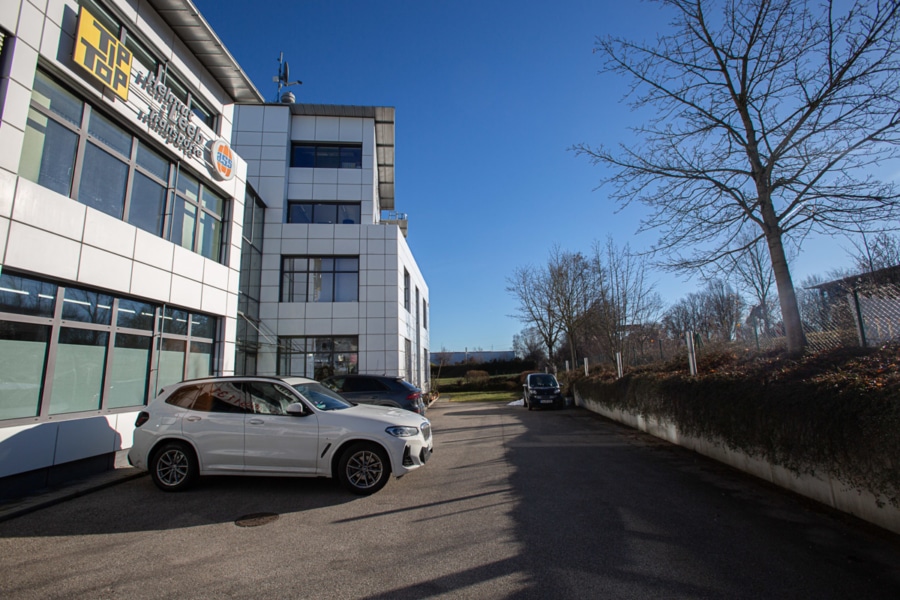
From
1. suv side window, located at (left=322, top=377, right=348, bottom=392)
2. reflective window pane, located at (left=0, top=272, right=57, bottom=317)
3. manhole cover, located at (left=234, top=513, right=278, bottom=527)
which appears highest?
reflective window pane, located at (left=0, top=272, right=57, bottom=317)

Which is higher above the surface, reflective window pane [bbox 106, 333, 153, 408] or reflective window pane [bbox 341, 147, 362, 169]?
reflective window pane [bbox 341, 147, 362, 169]

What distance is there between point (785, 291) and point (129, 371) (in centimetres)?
1270

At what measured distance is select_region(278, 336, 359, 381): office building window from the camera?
21406 mm

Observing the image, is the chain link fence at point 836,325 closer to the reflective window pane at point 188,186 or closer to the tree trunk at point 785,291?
the tree trunk at point 785,291

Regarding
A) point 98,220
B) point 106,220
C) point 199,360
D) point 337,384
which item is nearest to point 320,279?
point 337,384

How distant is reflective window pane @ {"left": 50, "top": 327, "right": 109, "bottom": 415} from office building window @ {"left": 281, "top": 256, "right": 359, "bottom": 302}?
1330cm

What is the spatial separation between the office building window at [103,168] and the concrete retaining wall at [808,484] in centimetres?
1168

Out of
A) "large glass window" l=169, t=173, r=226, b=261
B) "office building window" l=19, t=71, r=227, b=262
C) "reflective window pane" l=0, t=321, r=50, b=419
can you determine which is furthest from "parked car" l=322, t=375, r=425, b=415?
"reflective window pane" l=0, t=321, r=50, b=419

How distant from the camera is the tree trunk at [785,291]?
8703mm

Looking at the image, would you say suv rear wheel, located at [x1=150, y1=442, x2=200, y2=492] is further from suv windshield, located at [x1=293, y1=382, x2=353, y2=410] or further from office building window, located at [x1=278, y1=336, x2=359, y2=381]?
office building window, located at [x1=278, y1=336, x2=359, y2=381]

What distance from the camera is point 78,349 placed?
319 inches

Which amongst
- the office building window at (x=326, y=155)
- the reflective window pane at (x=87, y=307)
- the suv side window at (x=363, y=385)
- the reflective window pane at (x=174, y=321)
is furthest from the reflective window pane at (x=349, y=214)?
the reflective window pane at (x=87, y=307)

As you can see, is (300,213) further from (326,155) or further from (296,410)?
(296,410)

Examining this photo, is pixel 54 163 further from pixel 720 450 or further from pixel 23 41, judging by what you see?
pixel 720 450
